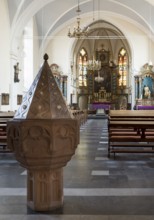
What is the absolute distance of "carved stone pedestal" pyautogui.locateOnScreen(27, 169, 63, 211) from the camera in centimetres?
381

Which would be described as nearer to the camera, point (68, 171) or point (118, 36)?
point (68, 171)

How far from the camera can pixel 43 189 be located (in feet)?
12.5

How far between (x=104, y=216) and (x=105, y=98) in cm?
3118

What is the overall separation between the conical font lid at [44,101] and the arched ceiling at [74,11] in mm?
19209

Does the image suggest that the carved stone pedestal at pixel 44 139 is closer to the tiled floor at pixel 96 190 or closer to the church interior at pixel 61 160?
the church interior at pixel 61 160

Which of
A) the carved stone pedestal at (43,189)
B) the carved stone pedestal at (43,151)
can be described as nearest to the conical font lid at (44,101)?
the carved stone pedestal at (43,151)

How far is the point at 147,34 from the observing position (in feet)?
96.8

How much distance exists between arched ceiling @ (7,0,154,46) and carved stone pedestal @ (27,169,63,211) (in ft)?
64.0

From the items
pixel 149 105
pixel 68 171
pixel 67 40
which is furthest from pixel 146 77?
pixel 68 171

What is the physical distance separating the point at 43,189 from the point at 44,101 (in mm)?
893

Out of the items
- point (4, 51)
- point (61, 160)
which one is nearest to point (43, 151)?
point (61, 160)

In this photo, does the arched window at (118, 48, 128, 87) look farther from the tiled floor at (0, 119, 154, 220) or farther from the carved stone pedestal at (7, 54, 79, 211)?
the carved stone pedestal at (7, 54, 79, 211)

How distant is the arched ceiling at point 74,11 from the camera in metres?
23.5

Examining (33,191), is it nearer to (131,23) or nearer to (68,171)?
(68,171)
